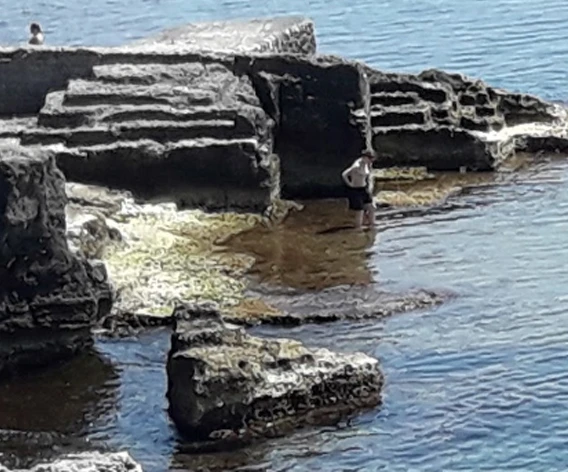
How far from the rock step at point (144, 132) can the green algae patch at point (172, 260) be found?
52.5 inches

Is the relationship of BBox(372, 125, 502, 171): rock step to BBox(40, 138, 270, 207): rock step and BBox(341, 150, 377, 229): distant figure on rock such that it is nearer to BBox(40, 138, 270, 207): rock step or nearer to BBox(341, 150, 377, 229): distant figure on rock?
BBox(341, 150, 377, 229): distant figure on rock

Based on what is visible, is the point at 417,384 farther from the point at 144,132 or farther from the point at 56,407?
the point at 144,132

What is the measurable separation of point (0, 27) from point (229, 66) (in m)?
20.3

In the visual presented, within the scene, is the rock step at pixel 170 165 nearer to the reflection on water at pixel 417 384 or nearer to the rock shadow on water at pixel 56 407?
the reflection on water at pixel 417 384

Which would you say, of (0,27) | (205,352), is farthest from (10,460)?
(0,27)

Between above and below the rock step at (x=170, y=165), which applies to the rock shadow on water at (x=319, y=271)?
below

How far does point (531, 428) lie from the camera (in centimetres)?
2105

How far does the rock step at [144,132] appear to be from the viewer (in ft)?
99.2

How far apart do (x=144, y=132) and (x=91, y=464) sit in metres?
13.3

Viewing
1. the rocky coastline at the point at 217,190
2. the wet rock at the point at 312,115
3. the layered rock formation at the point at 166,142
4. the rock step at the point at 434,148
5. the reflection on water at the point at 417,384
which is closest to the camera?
the reflection on water at the point at 417,384

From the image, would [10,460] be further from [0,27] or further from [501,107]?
[0,27]

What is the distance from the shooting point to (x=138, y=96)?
31125 mm

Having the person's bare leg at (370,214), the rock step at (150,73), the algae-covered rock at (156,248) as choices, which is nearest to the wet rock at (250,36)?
the rock step at (150,73)

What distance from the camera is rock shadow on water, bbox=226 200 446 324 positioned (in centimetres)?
2541
